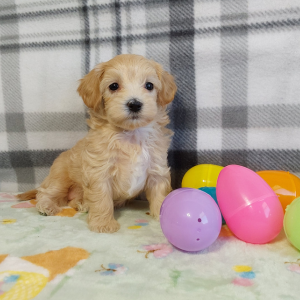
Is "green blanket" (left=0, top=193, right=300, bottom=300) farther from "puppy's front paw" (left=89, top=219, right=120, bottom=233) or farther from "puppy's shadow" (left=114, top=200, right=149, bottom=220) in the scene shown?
"puppy's shadow" (left=114, top=200, right=149, bottom=220)

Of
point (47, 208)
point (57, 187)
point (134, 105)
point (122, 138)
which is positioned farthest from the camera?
point (57, 187)

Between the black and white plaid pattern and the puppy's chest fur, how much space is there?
500 millimetres

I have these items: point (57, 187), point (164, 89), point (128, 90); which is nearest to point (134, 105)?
point (128, 90)

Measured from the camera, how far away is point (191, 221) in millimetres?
1443

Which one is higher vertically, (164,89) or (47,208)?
(164,89)

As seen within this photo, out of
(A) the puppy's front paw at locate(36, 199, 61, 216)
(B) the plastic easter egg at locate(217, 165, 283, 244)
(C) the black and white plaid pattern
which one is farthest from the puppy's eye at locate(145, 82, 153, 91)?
(A) the puppy's front paw at locate(36, 199, 61, 216)

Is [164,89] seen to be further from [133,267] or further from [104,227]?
[133,267]

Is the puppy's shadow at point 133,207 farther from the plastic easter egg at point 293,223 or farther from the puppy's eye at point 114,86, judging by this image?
the plastic easter egg at point 293,223

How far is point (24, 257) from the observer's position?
4.80 ft

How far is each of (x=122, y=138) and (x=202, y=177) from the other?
1.99ft

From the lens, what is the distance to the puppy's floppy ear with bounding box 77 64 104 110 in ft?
6.49

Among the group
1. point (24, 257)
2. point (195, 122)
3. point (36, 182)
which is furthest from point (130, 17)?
point (24, 257)

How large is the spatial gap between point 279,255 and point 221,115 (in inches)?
46.9

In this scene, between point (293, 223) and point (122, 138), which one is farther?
point (122, 138)
